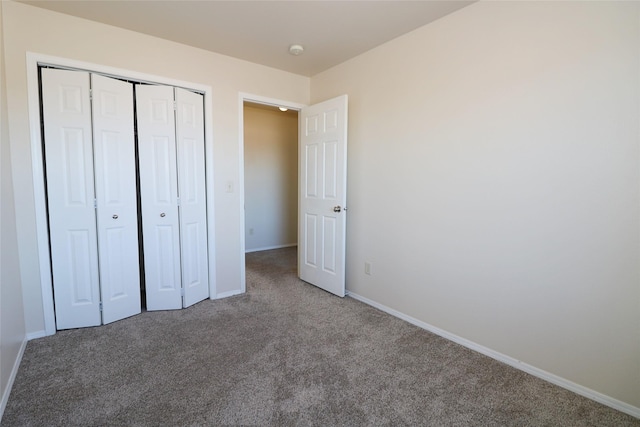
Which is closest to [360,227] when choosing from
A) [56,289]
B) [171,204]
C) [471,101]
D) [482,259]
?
[482,259]

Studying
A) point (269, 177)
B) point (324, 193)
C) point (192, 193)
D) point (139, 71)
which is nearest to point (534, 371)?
point (324, 193)

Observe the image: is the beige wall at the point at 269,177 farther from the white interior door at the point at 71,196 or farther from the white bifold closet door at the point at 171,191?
the white interior door at the point at 71,196

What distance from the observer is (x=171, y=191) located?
9.49ft

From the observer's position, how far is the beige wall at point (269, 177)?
17.5ft

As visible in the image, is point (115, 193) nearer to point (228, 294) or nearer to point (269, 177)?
point (228, 294)

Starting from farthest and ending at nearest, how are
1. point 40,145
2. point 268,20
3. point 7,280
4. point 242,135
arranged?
point 242,135 → point 268,20 → point 40,145 → point 7,280

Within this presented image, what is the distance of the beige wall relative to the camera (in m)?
5.33

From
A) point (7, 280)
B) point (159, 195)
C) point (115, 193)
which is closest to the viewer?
point (7, 280)

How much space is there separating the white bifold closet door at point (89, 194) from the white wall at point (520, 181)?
226 centimetres

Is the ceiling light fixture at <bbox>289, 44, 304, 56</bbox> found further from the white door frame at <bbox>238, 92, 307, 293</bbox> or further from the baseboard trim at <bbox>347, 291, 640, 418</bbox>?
the baseboard trim at <bbox>347, 291, 640, 418</bbox>

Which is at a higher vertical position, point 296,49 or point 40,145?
point 296,49

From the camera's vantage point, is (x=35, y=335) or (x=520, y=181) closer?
(x=520, y=181)

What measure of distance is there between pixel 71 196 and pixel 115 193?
0.29 metres

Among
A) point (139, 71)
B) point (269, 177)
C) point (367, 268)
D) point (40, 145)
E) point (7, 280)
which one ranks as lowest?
point (367, 268)
